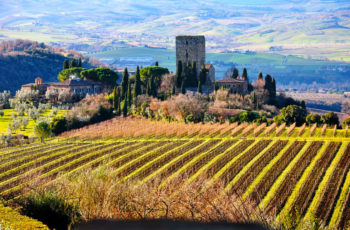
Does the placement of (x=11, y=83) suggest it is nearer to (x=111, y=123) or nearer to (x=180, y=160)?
(x=111, y=123)

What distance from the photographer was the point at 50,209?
711 inches

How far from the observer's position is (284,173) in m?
30.2

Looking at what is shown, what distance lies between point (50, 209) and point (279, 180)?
14421 millimetres

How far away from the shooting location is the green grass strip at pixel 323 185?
76.8 ft

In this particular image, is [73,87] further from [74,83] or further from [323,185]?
[323,185]

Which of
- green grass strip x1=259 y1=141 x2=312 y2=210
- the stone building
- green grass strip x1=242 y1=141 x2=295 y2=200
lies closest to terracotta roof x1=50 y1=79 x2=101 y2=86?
the stone building

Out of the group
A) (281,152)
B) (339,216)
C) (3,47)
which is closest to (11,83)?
(3,47)

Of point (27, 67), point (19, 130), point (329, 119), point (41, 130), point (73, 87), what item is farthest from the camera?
point (27, 67)

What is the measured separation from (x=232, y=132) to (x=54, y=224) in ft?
90.8

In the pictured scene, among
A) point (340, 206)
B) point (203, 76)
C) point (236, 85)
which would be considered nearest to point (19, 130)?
point (203, 76)

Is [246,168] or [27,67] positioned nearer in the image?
[246,168]

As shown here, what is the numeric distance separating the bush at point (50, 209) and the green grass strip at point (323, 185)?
27.5ft

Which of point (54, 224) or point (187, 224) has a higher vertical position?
point (187, 224)

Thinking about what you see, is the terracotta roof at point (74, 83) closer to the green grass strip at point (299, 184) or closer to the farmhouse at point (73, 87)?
the farmhouse at point (73, 87)
